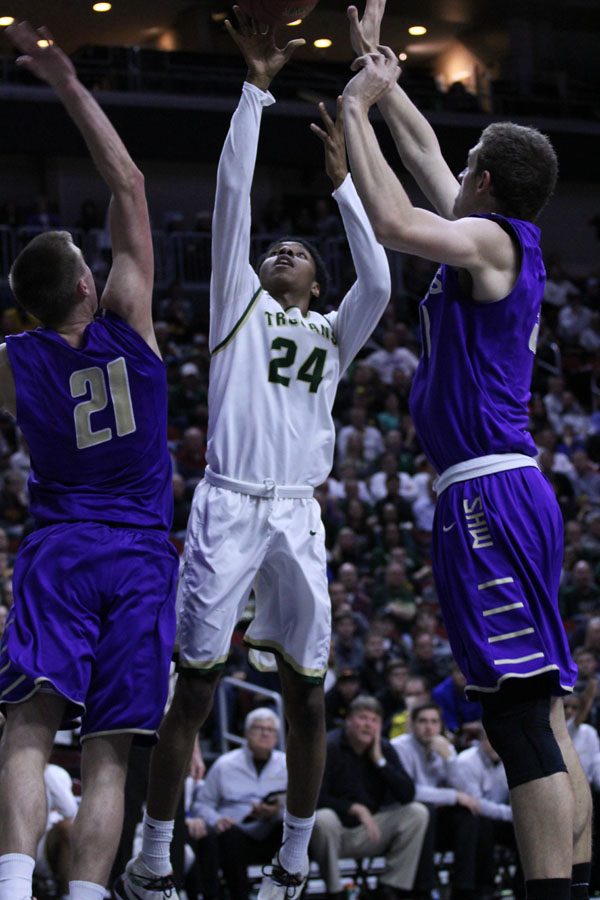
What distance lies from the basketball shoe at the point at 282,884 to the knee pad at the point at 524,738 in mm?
1414

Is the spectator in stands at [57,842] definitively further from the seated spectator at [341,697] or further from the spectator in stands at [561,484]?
the spectator in stands at [561,484]

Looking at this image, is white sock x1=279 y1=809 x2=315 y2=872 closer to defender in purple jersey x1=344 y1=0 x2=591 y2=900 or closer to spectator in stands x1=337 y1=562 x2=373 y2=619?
defender in purple jersey x1=344 y1=0 x2=591 y2=900

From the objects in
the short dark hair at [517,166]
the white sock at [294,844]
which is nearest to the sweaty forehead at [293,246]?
the short dark hair at [517,166]

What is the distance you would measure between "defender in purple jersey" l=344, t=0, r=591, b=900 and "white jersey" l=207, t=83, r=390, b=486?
0.73 m

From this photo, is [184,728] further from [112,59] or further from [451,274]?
[112,59]

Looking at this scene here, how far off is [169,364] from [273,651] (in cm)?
1339

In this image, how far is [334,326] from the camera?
5828 millimetres

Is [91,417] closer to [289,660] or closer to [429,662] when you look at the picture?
[289,660]

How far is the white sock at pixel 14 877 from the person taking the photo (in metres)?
4.17

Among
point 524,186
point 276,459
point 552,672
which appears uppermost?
point 524,186

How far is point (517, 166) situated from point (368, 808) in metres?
6.62

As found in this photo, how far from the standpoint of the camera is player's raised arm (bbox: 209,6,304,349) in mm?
5367

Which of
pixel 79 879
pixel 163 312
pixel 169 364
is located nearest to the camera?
pixel 79 879

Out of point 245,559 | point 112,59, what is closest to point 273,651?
point 245,559
